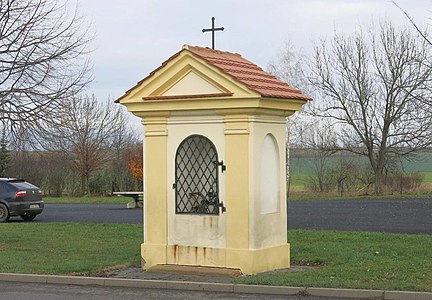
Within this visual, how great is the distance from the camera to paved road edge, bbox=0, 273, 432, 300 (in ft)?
38.4

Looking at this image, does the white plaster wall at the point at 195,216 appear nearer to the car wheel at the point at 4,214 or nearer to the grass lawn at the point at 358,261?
the grass lawn at the point at 358,261

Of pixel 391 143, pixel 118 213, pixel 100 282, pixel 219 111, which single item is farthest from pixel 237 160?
pixel 391 143

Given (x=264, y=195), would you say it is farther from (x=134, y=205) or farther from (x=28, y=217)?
(x=134, y=205)

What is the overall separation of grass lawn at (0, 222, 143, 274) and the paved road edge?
1.74ft

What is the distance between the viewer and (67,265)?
15320mm

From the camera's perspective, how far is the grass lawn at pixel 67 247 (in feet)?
50.3

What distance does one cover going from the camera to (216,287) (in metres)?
12.8

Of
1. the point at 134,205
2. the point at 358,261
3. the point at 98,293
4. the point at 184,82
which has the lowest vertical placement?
the point at 98,293

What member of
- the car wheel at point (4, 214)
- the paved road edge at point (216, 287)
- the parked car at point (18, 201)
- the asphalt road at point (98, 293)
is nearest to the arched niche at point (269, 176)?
the paved road edge at point (216, 287)

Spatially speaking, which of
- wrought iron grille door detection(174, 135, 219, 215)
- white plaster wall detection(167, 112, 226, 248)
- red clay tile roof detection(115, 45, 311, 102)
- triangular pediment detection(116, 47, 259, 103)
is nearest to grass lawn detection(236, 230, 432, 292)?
white plaster wall detection(167, 112, 226, 248)

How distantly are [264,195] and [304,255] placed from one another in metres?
2.25

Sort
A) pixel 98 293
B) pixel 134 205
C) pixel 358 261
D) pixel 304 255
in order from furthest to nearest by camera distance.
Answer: pixel 134 205 < pixel 304 255 < pixel 358 261 < pixel 98 293

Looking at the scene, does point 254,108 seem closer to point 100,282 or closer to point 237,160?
point 237,160

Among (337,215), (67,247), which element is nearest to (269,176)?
(67,247)
